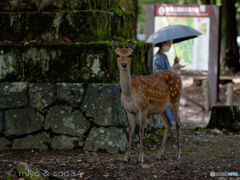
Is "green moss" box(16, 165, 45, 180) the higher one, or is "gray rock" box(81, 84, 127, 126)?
"gray rock" box(81, 84, 127, 126)

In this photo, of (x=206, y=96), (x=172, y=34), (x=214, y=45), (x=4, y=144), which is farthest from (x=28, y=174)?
(x=214, y=45)

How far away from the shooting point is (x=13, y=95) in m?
6.84

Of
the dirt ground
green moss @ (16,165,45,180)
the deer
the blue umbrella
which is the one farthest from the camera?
the blue umbrella

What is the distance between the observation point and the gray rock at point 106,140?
21.6ft

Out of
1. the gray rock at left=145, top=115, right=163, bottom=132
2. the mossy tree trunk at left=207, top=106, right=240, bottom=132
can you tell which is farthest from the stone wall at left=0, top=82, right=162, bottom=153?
the mossy tree trunk at left=207, top=106, right=240, bottom=132

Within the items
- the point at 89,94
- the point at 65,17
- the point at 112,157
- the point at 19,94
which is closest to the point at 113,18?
the point at 65,17

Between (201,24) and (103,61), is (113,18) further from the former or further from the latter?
(201,24)

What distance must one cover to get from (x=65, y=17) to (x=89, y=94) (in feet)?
4.87

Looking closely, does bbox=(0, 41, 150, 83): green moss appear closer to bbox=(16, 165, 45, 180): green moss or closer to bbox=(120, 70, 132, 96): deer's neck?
bbox=(120, 70, 132, 96): deer's neck

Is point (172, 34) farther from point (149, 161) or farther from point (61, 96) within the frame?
point (149, 161)

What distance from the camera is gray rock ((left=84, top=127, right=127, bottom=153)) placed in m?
6.59

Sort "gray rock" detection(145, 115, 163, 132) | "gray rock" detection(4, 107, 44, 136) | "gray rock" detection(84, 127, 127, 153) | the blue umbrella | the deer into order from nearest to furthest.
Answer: the deer, "gray rock" detection(84, 127, 127, 153), "gray rock" detection(4, 107, 44, 136), "gray rock" detection(145, 115, 163, 132), the blue umbrella

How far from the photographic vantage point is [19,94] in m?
6.83

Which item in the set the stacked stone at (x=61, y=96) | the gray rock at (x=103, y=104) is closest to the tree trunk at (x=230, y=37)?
the stacked stone at (x=61, y=96)
